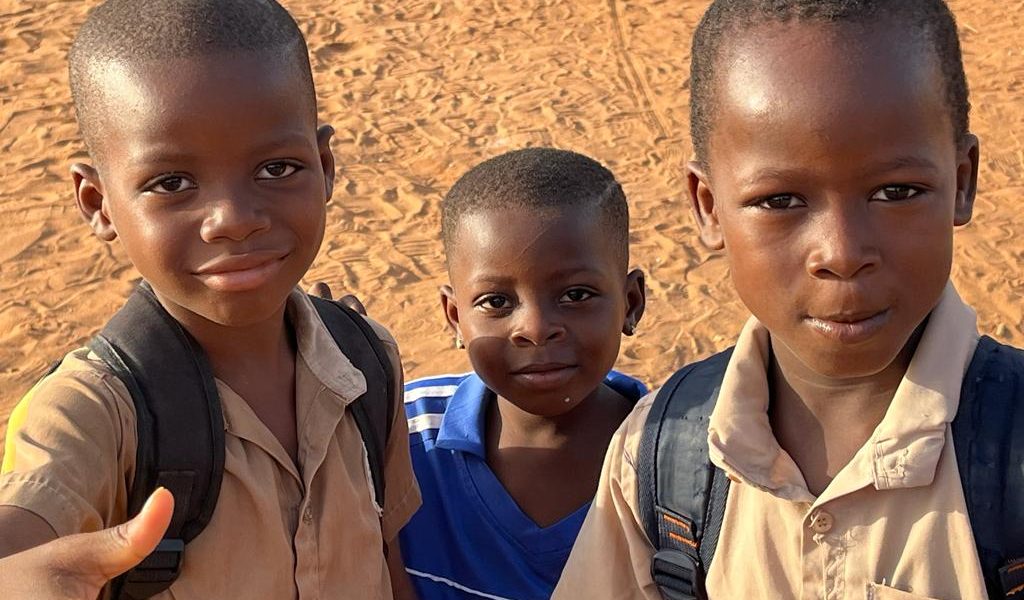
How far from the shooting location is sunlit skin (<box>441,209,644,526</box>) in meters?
2.66

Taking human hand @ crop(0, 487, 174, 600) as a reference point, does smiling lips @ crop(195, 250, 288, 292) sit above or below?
above

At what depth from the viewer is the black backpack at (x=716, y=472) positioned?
1.58 m

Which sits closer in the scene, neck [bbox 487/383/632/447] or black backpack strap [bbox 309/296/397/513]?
black backpack strap [bbox 309/296/397/513]

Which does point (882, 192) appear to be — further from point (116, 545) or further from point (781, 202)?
point (116, 545)

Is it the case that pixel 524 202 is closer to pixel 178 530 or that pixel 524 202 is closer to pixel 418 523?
pixel 418 523

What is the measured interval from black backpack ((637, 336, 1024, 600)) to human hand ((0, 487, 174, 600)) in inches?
30.7

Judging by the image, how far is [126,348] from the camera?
1.93 m

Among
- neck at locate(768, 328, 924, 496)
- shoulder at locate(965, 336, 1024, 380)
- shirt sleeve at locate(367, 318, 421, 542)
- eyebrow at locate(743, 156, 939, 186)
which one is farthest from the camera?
shirt sleeve at locate(367, 318, 421, 542)

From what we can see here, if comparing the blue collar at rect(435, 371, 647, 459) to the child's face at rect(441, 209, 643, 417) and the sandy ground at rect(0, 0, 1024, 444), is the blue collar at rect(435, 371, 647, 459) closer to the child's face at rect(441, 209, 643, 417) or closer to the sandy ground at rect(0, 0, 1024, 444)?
the child's face at rect(441, 209, 643, 417)

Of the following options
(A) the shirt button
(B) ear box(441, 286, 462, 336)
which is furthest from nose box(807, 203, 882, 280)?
(B) ear box(441, 286, 462, 336)

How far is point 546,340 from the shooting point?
8.69ft

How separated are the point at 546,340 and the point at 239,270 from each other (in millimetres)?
874

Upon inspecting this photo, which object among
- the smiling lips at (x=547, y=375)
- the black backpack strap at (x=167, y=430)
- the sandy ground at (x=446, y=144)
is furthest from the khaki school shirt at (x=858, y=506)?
the sandy ground at (x=446, y=144)

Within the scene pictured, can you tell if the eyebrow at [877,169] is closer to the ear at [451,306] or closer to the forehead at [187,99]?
the forehead at [187,99]
